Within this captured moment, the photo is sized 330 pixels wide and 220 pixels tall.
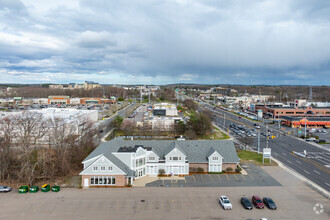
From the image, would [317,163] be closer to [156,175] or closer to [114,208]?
[156,175]

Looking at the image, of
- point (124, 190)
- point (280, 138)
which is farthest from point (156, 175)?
point (280, 138)

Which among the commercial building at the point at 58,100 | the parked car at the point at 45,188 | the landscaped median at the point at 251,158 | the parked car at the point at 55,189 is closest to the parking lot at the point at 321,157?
the landscaped median at the point at 251,158

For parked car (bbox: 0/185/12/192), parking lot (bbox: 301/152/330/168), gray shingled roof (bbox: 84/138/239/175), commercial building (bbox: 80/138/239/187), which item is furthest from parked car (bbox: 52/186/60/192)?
parking lot (bbox: 301/152/330/168)

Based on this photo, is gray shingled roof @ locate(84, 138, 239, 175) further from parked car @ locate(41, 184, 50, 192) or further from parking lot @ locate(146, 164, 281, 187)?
parked car @ locate(41, 184, 50, 192)

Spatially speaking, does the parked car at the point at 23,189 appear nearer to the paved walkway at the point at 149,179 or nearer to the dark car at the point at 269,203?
the paved walkway at the point at 149,179

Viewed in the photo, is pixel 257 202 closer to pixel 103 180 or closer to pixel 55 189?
pixel 103 180

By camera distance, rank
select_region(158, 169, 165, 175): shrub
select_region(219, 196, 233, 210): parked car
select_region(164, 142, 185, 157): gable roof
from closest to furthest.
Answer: select_region(219, 196, 233, 210): parked car < select_region(158, 169, 165, 175): shrub < select_region(164, 142, 185, 157): gable roof
